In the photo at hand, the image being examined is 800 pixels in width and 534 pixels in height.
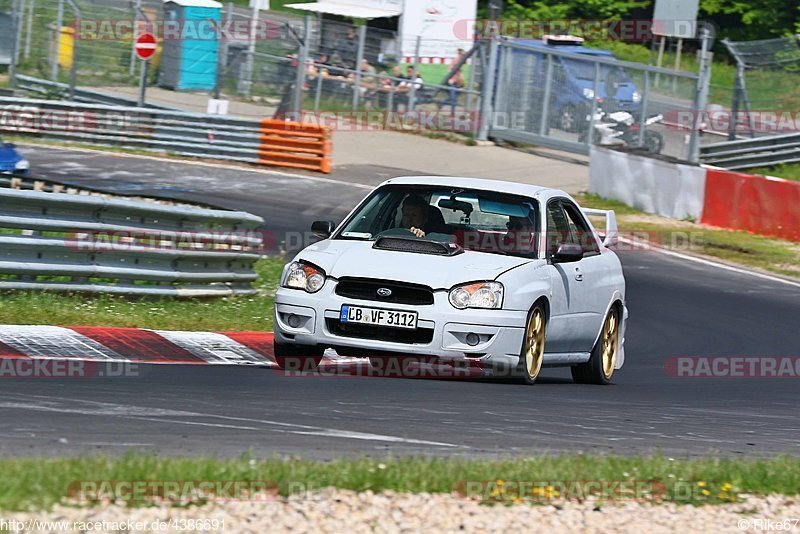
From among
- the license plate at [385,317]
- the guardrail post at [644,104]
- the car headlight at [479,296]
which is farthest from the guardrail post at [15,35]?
the car headlight at [479,296]

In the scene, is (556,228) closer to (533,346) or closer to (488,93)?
(533,346)

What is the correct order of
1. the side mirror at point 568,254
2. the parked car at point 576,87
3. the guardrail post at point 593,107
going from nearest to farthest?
the side mirror at point 568,254 → the parked car at point 576,87 → the guardrail post at point 593,107

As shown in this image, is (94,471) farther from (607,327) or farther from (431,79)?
(431,79)

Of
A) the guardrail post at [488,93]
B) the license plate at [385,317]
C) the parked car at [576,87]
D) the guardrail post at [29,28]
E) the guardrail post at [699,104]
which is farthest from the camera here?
the guardrail post at [488,93]

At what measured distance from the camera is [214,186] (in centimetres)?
2328

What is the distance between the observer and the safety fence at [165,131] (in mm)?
26484

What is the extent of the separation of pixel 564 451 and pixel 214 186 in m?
16.9

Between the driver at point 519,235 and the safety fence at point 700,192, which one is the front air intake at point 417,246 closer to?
the driver at point 519,235

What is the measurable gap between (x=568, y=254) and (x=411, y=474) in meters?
3.96

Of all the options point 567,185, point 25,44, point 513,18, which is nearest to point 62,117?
point 25,44

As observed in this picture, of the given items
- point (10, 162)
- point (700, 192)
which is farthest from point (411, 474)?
point (700, 192)

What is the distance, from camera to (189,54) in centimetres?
3080

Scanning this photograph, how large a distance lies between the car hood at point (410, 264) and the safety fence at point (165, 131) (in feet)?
56.3

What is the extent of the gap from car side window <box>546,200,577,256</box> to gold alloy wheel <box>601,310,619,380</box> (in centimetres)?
85
